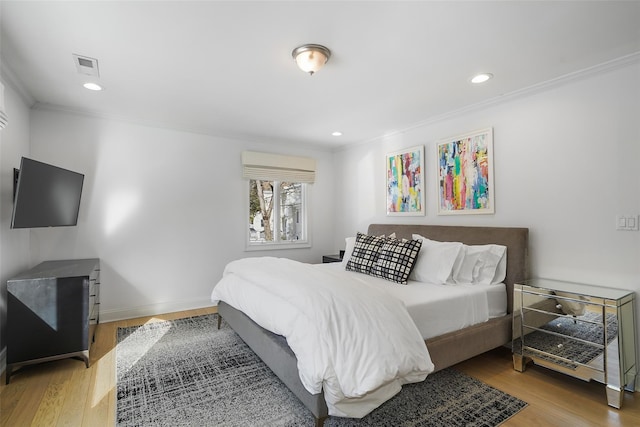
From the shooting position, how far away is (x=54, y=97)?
10.2 feet

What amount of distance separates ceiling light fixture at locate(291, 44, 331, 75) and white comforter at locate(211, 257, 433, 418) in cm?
155

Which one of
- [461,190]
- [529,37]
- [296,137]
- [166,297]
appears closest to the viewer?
[529,37]

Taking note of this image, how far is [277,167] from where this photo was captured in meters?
4.75

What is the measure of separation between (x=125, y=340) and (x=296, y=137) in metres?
3.24

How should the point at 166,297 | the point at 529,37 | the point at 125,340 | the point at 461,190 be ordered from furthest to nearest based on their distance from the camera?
the point at 166,297
the point at 461,190
the point at 125,340
the point at 529,37

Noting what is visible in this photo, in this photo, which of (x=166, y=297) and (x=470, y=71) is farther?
(x=166, y=297)

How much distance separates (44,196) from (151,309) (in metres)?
1.81

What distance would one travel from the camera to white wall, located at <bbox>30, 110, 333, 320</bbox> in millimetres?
3486

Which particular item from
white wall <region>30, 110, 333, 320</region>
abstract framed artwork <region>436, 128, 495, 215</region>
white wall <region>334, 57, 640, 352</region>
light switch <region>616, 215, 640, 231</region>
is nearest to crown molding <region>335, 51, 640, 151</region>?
white wall <region>334, 57, 640, 352</region>

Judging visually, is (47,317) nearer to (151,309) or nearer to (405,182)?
(151,309)

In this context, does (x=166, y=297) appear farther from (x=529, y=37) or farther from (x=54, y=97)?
(x=529, y=37)

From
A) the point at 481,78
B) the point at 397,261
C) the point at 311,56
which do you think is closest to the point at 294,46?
the point at 311,56

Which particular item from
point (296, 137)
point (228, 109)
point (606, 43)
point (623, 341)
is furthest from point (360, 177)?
point (623, 341)

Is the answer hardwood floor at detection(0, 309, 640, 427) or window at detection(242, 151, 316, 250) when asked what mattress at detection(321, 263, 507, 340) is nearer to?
hardwood floor at detection(0, 309, 640, 427)
